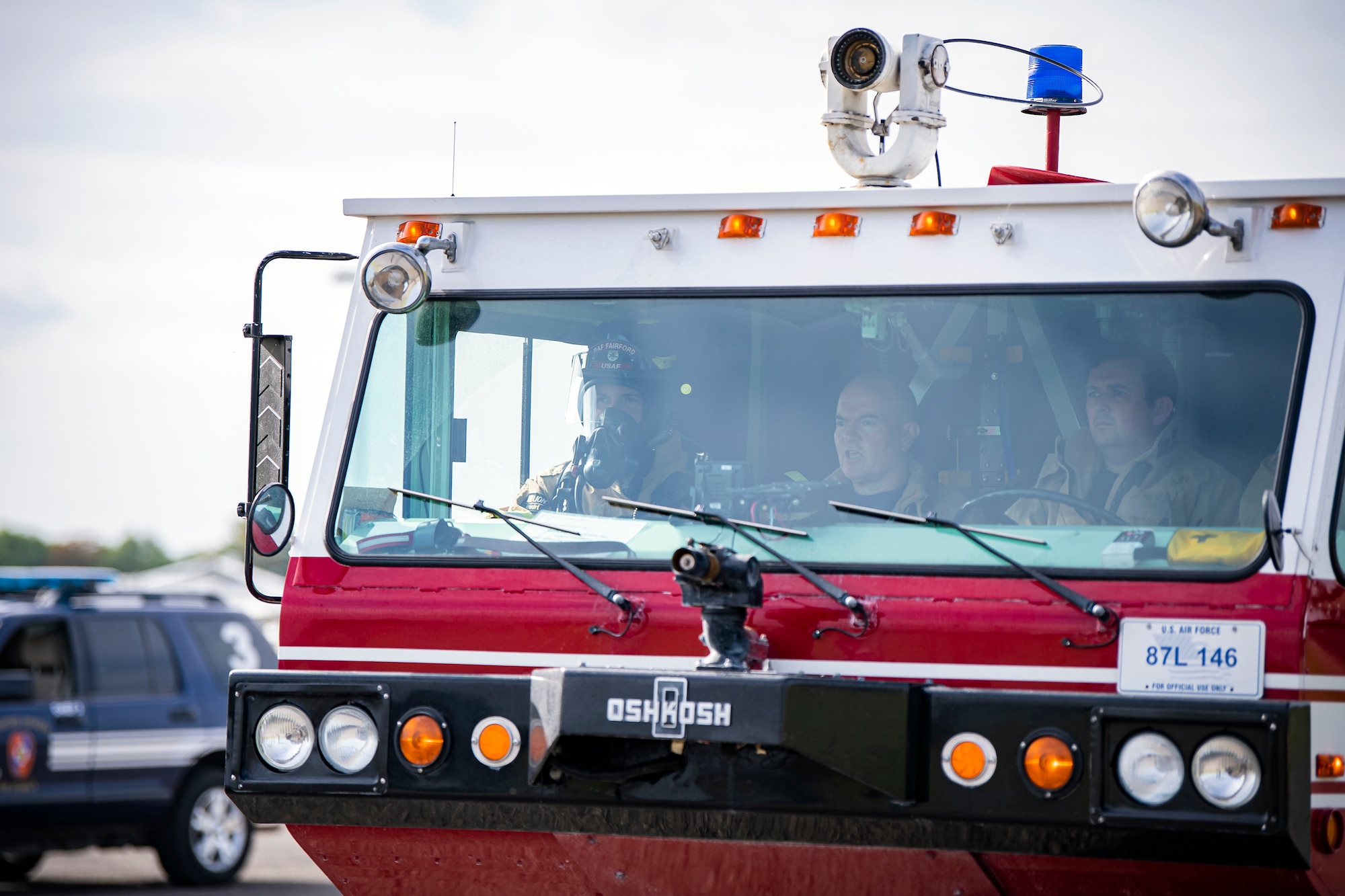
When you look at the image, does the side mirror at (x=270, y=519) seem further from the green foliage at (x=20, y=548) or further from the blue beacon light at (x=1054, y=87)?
the green foliage at (x=20, y=548)

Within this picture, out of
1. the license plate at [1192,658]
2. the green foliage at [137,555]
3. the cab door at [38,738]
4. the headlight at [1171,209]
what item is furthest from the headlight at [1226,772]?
the green foliage at [137,555]

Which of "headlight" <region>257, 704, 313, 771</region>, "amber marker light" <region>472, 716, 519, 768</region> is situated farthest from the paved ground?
"amber marker light" <region>472, 716, 519, 768</region>

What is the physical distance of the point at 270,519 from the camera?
14.9 ft

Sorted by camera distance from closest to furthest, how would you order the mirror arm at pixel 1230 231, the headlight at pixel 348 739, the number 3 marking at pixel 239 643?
the mirror arm at pixel 1230 231 → the headlight at pixel 348 739 → the number 3 marking at pixel 239 643

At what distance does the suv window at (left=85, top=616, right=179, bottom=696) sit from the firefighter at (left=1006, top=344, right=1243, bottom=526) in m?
8.46

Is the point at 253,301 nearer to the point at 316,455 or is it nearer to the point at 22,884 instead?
the point at 316,455

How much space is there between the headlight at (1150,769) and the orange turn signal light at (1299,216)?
131cm

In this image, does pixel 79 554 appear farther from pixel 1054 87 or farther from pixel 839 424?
pixel 839 424

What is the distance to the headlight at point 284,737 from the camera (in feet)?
13.8

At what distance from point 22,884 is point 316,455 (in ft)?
28.0

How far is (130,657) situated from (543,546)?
787cm

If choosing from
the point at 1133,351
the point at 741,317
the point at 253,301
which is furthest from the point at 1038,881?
the point at 253,301

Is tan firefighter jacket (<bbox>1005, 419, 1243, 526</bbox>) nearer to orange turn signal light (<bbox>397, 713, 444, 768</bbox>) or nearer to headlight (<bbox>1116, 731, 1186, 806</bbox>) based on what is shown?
headlight (<bbox>1116, 731, 1186, 806</bbox>)

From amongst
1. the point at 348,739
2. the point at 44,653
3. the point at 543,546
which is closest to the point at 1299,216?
the point at 543,546
